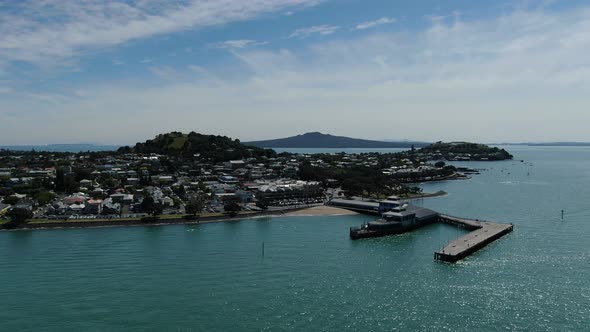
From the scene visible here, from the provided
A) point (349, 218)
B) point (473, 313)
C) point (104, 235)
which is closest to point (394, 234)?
point (349, 218)

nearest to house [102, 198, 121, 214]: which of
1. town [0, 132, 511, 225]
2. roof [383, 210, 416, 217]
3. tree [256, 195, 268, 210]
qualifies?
town [0, 132, 511, 225]

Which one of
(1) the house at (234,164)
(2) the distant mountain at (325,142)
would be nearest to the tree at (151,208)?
Answer: (1) the house at (234,164)

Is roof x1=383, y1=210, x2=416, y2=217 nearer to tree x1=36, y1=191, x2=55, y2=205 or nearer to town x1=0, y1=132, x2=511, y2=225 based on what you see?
town x1=0, y1=132, x2=511, y2=225

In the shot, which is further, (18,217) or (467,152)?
(467,152)

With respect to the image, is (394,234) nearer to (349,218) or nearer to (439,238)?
(439,238)

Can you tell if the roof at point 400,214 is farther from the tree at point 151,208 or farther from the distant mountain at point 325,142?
the distant mountain at point 325,142

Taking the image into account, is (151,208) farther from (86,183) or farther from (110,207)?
(86,183)

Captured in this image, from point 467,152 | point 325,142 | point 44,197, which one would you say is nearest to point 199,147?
point 44,197
